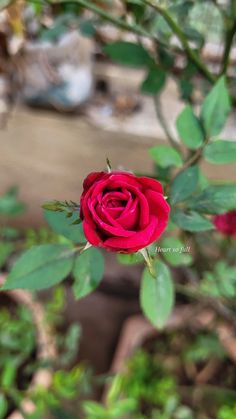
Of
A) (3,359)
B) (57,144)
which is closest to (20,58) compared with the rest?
(57,144)

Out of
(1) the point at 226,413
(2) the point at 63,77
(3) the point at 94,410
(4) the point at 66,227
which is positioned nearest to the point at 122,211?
(4) the point at 66,227

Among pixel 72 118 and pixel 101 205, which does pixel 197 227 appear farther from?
pixel 72 118

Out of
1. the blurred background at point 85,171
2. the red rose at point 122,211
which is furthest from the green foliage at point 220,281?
the red rose at point 122,211

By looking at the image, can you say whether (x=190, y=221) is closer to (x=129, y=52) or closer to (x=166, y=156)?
(x=166, y=156)

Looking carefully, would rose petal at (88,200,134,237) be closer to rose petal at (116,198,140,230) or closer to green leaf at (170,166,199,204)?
rose petal at (116,198,140,230)

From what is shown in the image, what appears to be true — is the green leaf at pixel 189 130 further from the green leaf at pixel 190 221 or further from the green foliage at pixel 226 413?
the green foliage at pixel 226 413

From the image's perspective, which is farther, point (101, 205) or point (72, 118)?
point (72, 118)
